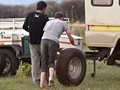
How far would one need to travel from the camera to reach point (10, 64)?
11812 mm

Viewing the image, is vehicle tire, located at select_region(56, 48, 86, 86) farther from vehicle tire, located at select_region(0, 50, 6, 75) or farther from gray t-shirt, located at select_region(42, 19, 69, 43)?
vehicle tire, located at select_region(0, 50, 6, 75)

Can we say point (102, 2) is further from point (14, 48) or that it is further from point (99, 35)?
point (14, 48)

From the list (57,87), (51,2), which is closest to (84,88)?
(57,87)

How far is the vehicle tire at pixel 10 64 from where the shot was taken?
1177cm

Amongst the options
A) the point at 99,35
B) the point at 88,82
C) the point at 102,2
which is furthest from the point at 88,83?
the point at 102,2

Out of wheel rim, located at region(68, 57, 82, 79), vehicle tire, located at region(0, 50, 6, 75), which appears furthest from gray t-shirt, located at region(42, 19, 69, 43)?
vehicle tire, located at region(0, 50, 6, 75)

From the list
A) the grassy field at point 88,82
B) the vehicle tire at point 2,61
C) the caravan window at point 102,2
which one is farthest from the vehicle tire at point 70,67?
the vehicle tire at point 2,61

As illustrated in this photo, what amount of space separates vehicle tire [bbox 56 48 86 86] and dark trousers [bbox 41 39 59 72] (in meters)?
0.21

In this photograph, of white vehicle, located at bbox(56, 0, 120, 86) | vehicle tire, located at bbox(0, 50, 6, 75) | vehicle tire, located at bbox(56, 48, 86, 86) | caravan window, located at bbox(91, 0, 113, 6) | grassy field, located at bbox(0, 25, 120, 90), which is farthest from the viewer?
vehicle tire, located at bbox(0, 50, 6, 75)

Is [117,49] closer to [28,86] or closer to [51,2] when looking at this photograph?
[28,86]

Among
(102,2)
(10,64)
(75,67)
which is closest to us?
(75,67)

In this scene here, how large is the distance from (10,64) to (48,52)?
2.85 metres

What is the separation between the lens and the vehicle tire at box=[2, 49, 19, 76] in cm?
1177

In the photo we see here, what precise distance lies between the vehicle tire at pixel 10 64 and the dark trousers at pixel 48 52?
2.68 m
